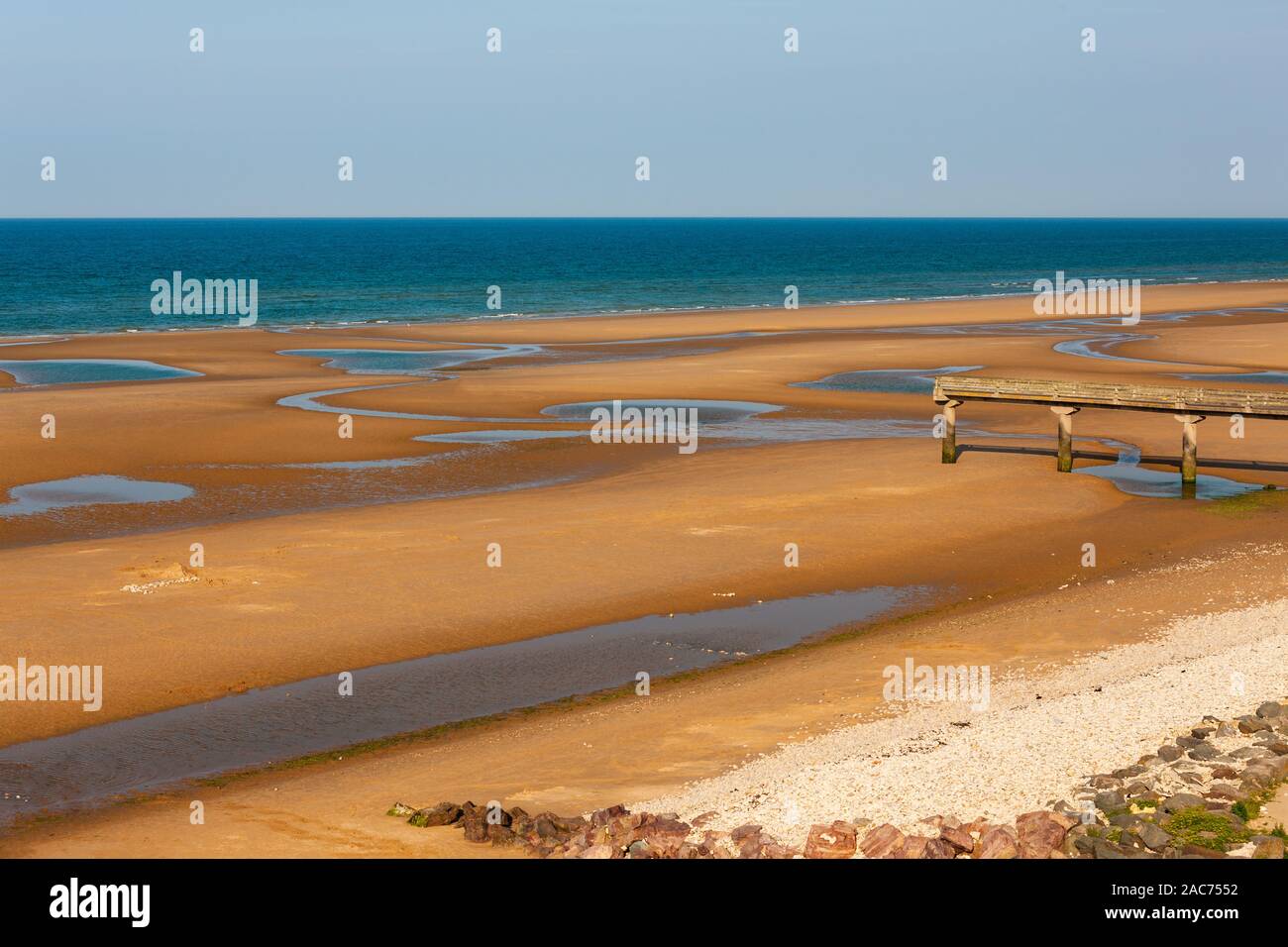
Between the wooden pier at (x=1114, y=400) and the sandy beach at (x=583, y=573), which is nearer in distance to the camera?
the sandy beach at (x=583, y=573)

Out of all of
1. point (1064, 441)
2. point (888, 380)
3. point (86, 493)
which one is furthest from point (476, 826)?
point (888, 380)

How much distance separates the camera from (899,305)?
85.9 m

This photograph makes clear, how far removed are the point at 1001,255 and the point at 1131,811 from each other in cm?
15915

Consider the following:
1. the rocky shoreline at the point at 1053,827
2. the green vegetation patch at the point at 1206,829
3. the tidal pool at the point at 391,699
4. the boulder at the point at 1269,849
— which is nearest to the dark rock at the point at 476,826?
the rocky shoreline at the point at 1053,827

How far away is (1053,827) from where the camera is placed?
11047 millimetres

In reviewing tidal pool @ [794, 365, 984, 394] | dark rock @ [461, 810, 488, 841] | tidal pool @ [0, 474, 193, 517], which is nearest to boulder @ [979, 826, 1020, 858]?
dark rock @ [461, 810, 488, 841]

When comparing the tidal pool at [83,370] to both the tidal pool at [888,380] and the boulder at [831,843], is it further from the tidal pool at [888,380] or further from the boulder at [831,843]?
the boulder at [831,843]

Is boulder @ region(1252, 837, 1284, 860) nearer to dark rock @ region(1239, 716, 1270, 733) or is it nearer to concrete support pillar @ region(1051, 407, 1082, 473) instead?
dark rock @ region(1239, 716, 1270, 733)

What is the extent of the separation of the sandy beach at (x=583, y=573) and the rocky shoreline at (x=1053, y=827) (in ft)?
1.18

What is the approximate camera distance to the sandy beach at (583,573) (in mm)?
13719

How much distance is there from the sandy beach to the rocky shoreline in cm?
36
